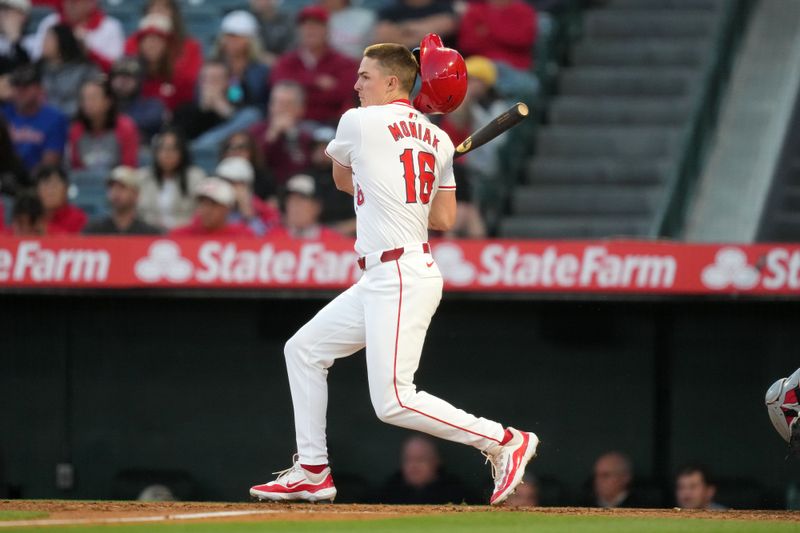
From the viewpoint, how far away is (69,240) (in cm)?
765

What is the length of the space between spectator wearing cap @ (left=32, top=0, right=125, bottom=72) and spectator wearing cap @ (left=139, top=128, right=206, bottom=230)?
188 centimetres

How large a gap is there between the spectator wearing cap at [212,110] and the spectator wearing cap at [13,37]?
4.76ft

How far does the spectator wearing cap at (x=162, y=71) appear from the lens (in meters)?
10.2

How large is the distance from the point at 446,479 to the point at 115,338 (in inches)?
81.2

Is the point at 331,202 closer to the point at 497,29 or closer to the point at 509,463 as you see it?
the point at 497,29

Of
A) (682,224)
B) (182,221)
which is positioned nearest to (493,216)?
(682,224)

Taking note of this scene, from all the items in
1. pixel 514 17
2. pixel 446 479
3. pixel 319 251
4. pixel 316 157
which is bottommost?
pixel 446 479

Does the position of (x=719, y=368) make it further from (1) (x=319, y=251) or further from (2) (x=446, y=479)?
(1) (x=319, y=251)

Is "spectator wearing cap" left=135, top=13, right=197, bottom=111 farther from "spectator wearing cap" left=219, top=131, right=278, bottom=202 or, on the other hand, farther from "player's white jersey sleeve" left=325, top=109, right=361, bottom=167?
"player's white jersey sleeve" left=325, top=109, right=361, bottom=167

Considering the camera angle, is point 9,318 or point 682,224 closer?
point 9,318

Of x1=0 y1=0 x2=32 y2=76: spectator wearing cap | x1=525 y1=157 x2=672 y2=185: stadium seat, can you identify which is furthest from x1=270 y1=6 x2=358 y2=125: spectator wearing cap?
x1=0 y1=0 x2=32 y2=76: spectator wearing cap

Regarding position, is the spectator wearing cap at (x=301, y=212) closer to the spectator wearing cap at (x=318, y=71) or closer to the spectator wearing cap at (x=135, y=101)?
the spectator wearing cap at (x=318, y=71)

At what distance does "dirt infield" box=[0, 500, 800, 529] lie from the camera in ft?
16.6

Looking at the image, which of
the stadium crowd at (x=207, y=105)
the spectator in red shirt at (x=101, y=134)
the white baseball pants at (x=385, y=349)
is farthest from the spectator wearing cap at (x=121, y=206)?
the white baseball pants at (x=385, y=349)
